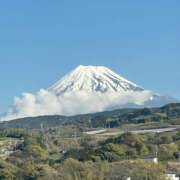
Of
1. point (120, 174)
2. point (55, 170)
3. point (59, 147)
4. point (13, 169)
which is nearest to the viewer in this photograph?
point (120, 174)

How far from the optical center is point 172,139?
8069 cm

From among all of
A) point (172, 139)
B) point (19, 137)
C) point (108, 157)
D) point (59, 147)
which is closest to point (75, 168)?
point (108, 157)

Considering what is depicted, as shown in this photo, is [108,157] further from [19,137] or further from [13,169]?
[19,137]

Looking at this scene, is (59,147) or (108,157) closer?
(108,157)

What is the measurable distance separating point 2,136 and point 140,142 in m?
50.6

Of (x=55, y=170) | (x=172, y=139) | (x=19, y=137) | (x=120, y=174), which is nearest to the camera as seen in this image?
(x=120, y=174)

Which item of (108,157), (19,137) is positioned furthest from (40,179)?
(19,137)

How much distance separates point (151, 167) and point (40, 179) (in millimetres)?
7887

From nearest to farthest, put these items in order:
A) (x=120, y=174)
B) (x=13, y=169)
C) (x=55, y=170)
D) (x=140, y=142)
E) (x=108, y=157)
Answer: (x=120, y=174) → (x=55, y=170) → (x=13, y=169) → (x=108, y=157) → (x=140, y=142)

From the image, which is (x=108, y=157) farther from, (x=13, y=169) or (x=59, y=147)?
(x=59, y=147)

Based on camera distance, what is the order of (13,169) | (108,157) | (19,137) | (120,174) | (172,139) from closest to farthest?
1. (120,174)
2. (13,169)
3. (108,157)
4. (172,139)
5. (19,137)

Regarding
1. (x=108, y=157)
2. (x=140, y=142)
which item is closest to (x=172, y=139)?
(x=140, y=142)

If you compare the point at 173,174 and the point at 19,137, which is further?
the point at 19,137

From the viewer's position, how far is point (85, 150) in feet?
239
